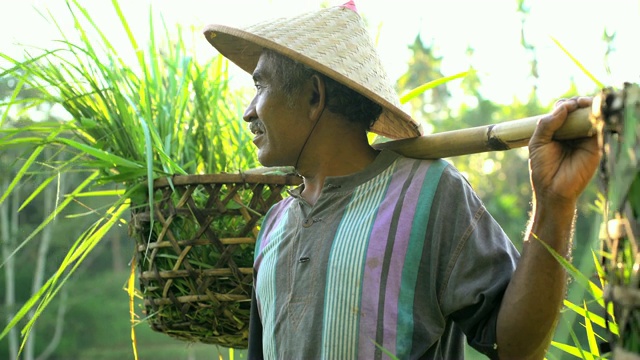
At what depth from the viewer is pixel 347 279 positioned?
1.87 meters

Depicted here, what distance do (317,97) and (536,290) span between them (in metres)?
0.73

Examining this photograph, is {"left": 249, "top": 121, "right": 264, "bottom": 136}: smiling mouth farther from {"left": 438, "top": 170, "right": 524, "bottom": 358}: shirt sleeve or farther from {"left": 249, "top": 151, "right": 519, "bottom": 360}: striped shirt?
{"left": 438, "top": 170, "right": 524, "bottom": 358}: shirt sleeve

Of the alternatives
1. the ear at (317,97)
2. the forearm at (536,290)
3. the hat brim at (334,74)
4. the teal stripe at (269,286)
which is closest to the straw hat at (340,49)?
the hat brim at (334,74)

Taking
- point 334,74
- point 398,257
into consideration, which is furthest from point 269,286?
point 334,74

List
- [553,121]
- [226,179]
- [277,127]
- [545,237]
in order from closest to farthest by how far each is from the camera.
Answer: [553,121] → [545,237] → [277,127] → [226,179]

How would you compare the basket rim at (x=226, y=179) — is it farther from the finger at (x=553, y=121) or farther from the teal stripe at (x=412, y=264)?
the finger at (x=553, y=121)

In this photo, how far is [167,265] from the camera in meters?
2.33

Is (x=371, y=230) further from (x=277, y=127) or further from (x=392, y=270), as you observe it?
(x=277, y=127)

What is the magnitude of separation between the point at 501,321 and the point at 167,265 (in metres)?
0.96

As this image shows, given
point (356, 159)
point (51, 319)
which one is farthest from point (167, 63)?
point (51, 319)

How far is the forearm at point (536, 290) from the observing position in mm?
1537

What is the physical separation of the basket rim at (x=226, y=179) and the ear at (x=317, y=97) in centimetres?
22

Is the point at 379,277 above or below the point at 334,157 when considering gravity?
below

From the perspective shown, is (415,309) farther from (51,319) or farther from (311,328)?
(51,319)
